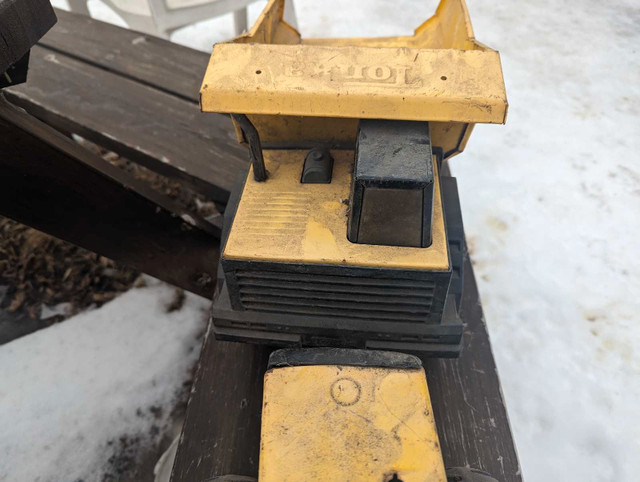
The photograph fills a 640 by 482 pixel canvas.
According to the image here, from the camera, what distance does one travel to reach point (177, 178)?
1.62 meters

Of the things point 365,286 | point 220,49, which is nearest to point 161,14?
point 220,49

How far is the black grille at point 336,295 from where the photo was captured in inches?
39.3

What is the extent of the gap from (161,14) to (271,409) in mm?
2307

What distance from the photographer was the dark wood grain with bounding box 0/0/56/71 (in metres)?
0.83

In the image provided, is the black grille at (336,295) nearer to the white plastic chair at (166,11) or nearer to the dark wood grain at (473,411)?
the dark wood grain at (473,411)

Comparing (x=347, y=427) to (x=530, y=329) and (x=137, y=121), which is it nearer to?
(x=530, y=329)

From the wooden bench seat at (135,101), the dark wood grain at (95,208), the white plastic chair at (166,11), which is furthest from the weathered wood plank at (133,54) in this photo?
the dark wood grain at (95,208)

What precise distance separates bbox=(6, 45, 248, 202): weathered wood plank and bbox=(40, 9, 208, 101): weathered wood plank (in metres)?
0.05

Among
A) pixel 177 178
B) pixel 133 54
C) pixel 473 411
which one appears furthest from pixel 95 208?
pixel 473 411

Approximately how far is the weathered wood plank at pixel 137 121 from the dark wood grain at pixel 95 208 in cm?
16

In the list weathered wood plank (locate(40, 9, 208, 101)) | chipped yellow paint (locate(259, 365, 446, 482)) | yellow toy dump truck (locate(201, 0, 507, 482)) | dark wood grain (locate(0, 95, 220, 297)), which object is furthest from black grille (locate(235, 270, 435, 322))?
weathered wood plank (locate(40, 9, 208, 101))

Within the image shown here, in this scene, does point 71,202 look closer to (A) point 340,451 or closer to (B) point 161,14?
(A) point 340,451

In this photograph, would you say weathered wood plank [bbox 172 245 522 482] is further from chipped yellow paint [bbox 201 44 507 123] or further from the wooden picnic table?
chipped yellow paint [bbox 201 44 507 123]

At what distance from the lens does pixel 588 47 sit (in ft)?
10.4
